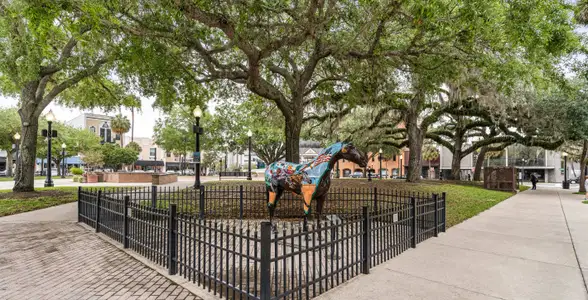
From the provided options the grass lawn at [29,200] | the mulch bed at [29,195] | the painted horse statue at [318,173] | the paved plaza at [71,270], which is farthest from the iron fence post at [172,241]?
the mulch bed at [29,195]

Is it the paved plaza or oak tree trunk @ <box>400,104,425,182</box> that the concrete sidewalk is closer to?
the paved plaza

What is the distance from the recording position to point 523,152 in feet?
169

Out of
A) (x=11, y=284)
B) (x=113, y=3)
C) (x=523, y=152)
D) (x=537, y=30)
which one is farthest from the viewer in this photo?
(x=523, y=152)

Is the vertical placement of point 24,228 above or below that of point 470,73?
below

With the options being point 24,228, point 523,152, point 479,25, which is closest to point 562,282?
point 479,25

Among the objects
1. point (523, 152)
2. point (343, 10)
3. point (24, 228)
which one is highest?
point (343, 10)

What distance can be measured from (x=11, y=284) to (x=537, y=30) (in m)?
12.4

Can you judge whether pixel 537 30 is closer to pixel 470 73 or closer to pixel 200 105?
pixel 470 73

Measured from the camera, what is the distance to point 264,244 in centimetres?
393

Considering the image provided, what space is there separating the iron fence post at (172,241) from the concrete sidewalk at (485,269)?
2683 millimetres

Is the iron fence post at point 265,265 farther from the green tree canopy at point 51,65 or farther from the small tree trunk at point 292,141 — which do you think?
the small tree trunk at point 292,141

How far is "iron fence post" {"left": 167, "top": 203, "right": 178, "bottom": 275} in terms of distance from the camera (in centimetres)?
535

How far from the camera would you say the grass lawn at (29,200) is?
39.7 ft

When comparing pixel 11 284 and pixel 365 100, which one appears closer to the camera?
pixel 11 284
